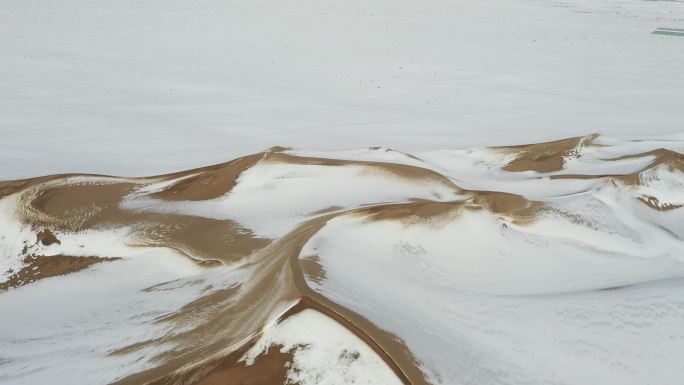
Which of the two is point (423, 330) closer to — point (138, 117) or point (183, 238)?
point (183, 238)

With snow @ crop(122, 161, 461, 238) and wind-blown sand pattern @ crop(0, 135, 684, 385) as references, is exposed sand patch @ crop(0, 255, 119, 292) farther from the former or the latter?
snow @ crop(122, 161, 461, 238)

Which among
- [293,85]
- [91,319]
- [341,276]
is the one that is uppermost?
[293,85]

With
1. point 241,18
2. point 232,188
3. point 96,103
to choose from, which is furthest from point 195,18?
point 232,188

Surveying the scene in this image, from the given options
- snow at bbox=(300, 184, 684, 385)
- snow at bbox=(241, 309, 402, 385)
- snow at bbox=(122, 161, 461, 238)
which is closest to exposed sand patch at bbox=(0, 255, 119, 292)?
snow at bbox=(122, 161, 461, 238)

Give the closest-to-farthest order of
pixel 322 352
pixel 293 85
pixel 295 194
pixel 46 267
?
pixel 322 352 < pixel 46 267 < pixel 295 194 < pixel 293 85

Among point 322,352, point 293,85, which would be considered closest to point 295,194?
point 322,352

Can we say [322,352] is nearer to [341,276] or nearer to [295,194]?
[341,276]
